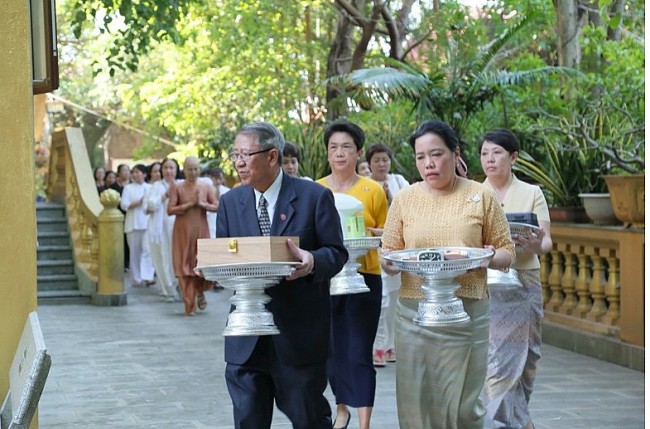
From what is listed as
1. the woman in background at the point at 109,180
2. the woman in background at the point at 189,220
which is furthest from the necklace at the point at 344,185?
the woman in background at the point at 109,180

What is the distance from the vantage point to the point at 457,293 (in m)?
6.14

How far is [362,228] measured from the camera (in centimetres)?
774

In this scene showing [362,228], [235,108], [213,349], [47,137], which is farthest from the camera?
[47,137]

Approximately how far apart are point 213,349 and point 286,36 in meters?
17.3

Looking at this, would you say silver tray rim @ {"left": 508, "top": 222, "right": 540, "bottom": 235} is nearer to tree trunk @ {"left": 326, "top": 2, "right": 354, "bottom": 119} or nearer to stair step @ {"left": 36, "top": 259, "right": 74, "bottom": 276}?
stair step @ {"left": 36, "top": 259, "right": 74, "bottom": 276}

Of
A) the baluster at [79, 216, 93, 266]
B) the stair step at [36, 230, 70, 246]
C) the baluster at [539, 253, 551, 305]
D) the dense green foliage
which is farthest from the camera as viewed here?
the stair step at [36, 230, 70, 246]

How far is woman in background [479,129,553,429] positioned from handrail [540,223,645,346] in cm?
345

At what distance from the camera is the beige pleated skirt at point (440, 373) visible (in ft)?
19.9

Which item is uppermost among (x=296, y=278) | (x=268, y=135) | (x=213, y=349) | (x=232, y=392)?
(x=268, y=135)

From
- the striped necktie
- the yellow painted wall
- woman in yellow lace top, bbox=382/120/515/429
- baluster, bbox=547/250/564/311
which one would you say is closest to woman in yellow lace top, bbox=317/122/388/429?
woman in yellow lace top, bbox=382/120/515/429

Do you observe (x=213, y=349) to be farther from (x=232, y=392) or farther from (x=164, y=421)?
(x=232, y=392)

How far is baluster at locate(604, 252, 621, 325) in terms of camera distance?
11.6 metres

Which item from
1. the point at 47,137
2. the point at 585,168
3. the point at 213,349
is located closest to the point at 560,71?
the point at 585,168

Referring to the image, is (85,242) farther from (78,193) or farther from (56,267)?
(56,267)
